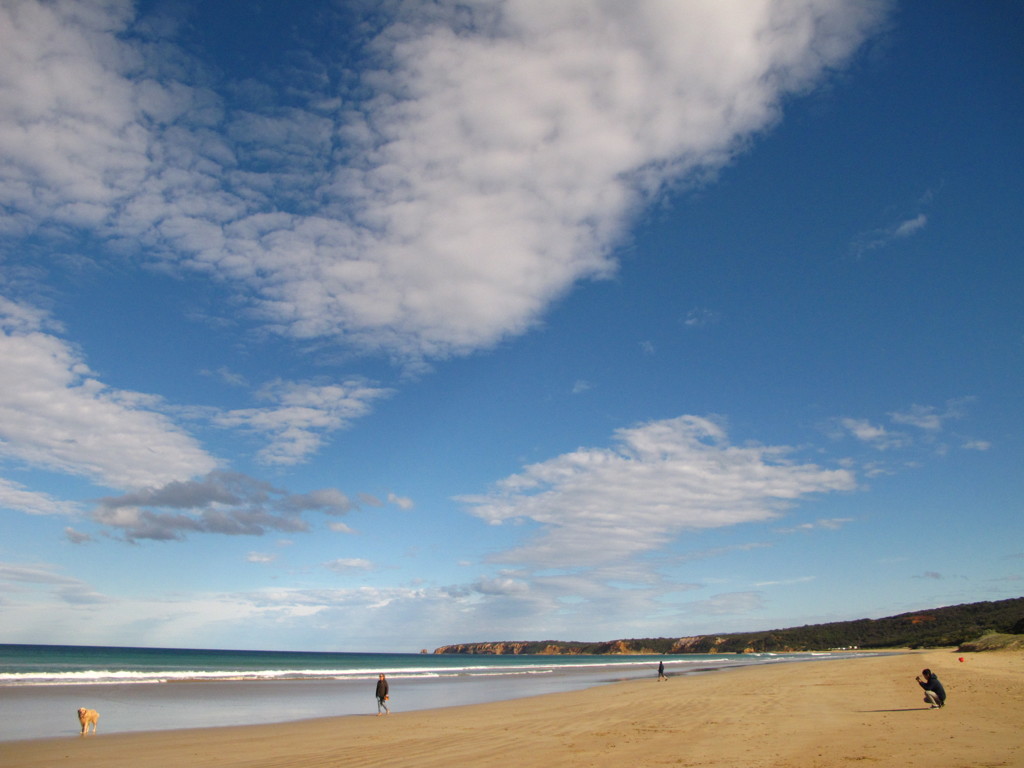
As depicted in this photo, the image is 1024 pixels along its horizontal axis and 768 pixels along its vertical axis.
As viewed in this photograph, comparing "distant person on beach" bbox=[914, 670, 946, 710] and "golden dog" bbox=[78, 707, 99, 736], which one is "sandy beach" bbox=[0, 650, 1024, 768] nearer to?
"distant person on beach" bbox=[914, 670, 946, 710]

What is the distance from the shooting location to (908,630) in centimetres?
12850

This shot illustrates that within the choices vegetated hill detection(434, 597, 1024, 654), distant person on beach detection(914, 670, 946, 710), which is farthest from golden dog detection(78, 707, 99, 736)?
vegetated hill detection(434, 597, 1024, 654)

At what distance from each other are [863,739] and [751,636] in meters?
192

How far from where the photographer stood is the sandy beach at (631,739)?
11.1 metres

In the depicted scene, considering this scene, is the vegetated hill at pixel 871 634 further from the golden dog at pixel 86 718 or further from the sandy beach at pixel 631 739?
the golden dog at pixel 86 718

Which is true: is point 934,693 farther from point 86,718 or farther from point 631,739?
point 86,718

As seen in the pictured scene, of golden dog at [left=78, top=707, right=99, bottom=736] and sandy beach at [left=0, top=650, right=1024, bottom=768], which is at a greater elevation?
golden dog at [left=78, top=707, right=99, bottom=736]

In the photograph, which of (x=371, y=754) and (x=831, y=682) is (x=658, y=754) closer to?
(x=371, y=754)

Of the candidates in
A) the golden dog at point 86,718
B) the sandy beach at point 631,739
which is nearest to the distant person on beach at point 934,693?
the sandy beach at point 631,739

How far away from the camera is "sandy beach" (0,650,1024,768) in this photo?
11.1 metres

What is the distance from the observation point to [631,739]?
562 inches

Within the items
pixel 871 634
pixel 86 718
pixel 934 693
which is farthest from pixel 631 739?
pixel 871 634

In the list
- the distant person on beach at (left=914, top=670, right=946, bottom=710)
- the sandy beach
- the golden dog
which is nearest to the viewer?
the sandy beach

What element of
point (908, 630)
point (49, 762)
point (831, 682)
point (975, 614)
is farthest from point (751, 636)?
point (49, 762)
